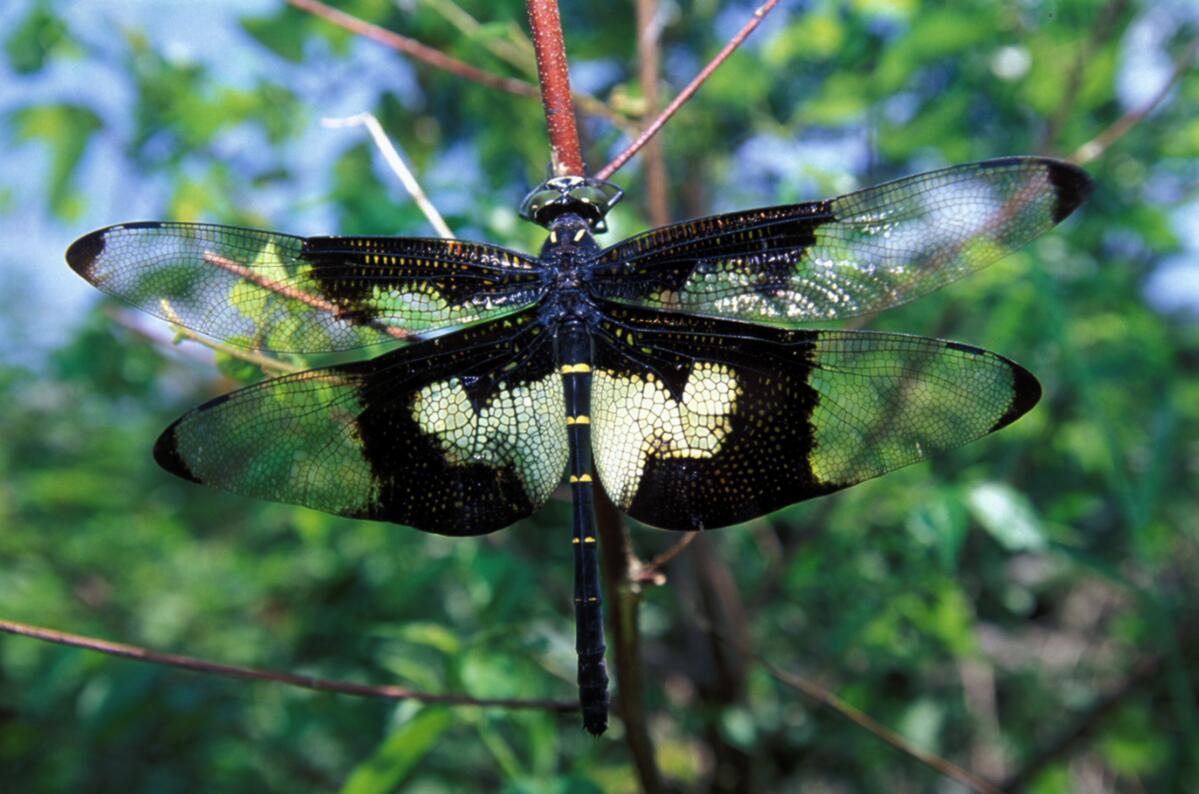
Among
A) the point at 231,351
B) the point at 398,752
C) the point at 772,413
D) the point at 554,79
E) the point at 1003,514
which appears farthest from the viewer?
the point at 1003,514

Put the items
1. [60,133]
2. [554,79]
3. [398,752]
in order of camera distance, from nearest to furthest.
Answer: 1. [554,79]
2. [398,752]
3. [60,133]

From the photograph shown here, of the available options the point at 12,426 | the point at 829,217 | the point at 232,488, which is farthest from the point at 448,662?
the point at 12,426

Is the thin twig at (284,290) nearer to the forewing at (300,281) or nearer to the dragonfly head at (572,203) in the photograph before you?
the forewing at (300,281)

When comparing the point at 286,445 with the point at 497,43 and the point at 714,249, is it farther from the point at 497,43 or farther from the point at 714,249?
the point at 497,43

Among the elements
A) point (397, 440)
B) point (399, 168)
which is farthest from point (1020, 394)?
point (399, 168)

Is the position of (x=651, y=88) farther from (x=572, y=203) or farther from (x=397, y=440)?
(x=397, y=440)

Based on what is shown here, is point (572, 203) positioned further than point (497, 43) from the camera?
No

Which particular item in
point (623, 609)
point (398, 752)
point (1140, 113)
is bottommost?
point (398, 752)

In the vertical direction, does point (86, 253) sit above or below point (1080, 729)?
above

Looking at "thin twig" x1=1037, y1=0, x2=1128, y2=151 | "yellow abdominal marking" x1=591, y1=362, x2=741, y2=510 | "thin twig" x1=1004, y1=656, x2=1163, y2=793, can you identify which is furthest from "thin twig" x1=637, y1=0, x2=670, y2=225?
"thin twig" x1=1004, y1=656, x2=1163, y2=793
